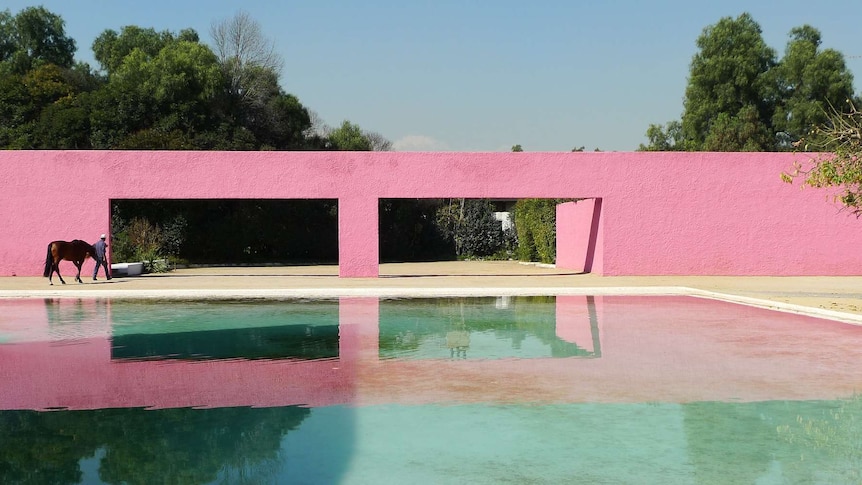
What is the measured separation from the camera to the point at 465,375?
858 centimetres

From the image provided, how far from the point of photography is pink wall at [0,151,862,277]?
22.7 metres

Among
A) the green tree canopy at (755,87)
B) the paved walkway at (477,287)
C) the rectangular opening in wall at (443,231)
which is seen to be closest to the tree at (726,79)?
the green tree canopy at (755,87)

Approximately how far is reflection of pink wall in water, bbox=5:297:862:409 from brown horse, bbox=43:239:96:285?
32.7 feet

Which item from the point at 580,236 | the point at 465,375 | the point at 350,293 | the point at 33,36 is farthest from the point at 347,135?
the point at 465,375

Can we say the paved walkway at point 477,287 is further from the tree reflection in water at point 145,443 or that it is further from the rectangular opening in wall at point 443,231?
the rectangular opening in wall at point 443,231

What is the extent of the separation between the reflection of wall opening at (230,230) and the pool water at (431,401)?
17486 mm

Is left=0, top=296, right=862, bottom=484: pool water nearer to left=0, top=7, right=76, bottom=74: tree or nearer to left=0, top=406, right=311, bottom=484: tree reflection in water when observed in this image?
left=0, top=406, right=311, bottom=484: tree reflection in water

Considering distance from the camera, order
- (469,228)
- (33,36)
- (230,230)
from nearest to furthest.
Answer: (230,230) < (469,228) < (33,36)

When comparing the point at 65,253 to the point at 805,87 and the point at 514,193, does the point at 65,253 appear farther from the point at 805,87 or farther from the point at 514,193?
the point at 805,87

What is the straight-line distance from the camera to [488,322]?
1324 centimetres

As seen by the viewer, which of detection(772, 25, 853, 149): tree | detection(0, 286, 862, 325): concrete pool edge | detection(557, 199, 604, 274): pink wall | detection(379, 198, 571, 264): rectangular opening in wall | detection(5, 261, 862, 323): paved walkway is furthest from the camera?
detection(772, 25, 853, 149): tree

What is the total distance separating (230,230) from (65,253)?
13.5 metres

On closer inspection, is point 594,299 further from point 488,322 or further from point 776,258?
point 776,258

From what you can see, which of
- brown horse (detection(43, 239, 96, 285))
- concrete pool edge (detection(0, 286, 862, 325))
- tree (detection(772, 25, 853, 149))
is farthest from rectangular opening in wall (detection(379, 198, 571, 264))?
tree (detection(772, 25, 853, 149))
